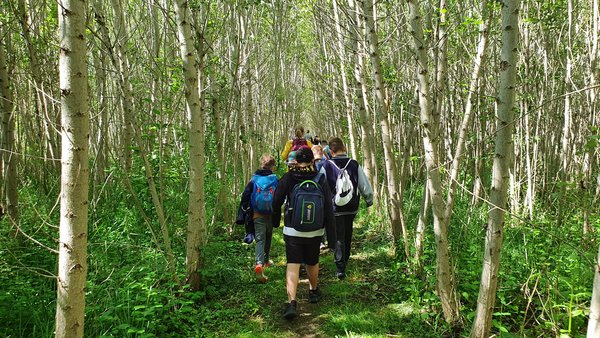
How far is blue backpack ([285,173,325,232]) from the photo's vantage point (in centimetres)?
368

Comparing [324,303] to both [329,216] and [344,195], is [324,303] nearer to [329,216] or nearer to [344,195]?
[329,216]

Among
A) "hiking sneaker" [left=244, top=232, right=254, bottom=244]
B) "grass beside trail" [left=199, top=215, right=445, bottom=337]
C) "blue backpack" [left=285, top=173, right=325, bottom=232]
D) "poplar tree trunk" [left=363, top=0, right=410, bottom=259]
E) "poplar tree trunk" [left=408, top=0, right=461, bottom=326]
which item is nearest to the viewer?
"poplar tree trunk" [left=408, top=0, right=461, bottom=326]

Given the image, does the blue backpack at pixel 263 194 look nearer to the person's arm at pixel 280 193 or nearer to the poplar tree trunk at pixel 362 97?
the person's arm at pixel 280 193

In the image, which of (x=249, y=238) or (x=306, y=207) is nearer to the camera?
(x=306, y=207)

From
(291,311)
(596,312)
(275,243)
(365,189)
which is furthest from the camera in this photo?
(275,243)

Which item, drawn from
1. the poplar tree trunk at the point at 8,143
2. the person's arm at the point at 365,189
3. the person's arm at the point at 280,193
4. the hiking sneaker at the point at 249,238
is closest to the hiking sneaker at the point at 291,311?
the person's arm at the point at 280,193

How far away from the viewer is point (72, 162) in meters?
1.72

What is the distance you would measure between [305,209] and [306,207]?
0.02 metres

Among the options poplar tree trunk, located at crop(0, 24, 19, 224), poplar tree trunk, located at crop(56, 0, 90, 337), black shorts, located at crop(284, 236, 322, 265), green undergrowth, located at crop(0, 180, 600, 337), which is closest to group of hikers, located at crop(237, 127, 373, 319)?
black shorts, located at crop(284, 236, 322, 265)

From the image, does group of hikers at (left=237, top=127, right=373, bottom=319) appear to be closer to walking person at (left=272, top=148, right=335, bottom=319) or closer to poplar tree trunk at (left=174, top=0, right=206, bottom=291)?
walking person at (left=272, top=148, right=335, bottom=319)

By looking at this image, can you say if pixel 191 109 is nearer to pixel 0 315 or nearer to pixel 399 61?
pixel 0 315

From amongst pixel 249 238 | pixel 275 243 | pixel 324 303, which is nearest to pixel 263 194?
pixel 249 238

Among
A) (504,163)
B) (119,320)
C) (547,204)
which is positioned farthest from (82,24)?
(547,204)

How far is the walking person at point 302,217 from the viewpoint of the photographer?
369 cm
